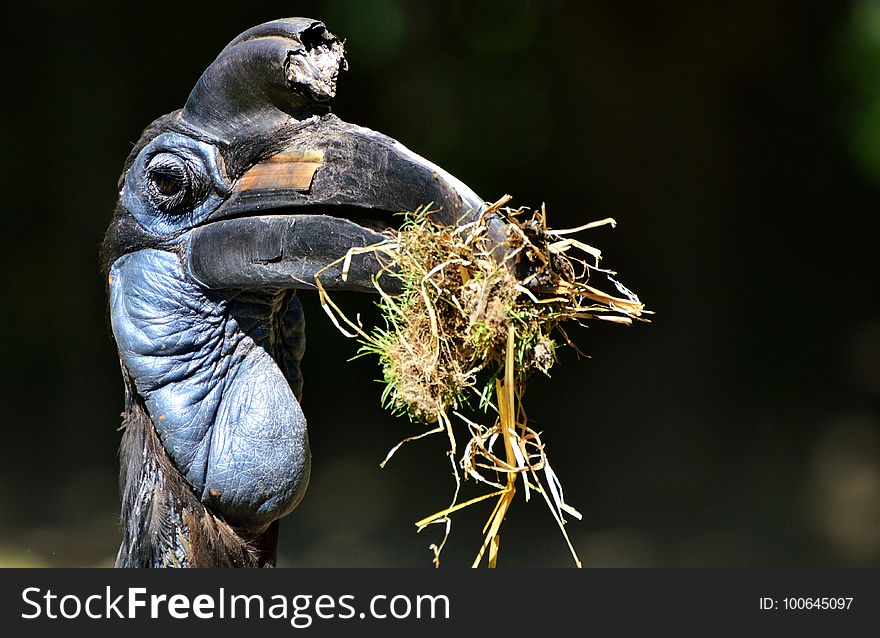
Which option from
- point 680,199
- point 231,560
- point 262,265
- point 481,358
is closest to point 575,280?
point 481,358

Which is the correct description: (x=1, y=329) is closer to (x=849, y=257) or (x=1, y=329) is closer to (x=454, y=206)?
(x=454, y=206)

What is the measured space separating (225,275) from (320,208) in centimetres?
20

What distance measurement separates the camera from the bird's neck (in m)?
1.80

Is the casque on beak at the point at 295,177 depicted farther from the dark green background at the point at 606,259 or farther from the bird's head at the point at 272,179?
the dark green background at the point at 606,259

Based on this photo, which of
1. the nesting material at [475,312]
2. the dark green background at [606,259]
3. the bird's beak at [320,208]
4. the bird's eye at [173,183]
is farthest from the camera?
the dark green background at [606,259]

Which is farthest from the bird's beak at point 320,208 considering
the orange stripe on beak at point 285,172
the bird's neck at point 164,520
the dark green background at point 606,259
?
the dark green background at point 606,259

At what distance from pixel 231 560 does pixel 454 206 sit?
714 mm

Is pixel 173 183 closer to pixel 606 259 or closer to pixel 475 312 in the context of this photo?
pixel 475 312

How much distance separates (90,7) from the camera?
12.0 feet

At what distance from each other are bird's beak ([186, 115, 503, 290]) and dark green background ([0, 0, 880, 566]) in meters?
1.87

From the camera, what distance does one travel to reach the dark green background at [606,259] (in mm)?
3629

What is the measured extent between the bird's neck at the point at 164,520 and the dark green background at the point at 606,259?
187 cm

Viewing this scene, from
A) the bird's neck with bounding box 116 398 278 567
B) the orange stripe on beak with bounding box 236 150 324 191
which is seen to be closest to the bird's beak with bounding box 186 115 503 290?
the orange stripe on beak with bounding box 236 150 324 191

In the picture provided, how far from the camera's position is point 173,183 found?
1779 mm
